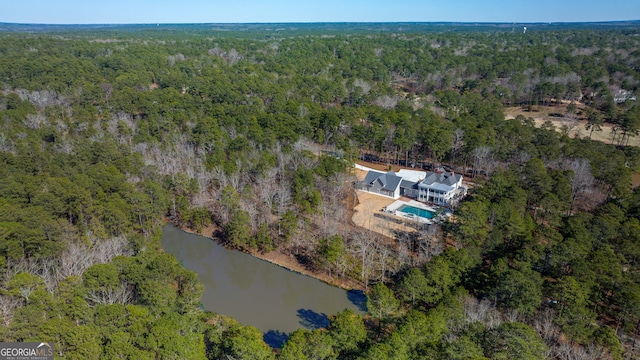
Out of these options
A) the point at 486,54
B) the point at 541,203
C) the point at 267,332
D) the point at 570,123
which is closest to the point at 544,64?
the point at 486,54

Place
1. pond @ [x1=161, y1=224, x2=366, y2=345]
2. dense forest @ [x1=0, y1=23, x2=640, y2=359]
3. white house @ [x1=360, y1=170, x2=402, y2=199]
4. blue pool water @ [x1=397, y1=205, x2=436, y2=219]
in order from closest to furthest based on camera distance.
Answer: dense forest @ [x1=0, y1=23, x2=640, y2=359], pond @ [x1=161, y1=224, x2=366, y2=345], blue pool water @ [x1=397, y1=205, x2=436, y2=219], white house @ [x1=360, y1=170, x2=402, y2=199]

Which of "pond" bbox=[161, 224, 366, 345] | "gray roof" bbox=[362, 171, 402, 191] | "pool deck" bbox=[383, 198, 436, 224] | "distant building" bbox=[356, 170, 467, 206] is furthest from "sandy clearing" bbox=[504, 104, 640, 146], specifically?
"pond" bbox=[161, 224, 366, 345]

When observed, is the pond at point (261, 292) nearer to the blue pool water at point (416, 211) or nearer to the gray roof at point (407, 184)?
the blue pool water at point (416, 211)

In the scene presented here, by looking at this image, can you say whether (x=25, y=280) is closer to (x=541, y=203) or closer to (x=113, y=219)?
(x=113, y=219)

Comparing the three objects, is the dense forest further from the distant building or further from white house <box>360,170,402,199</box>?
the distant building

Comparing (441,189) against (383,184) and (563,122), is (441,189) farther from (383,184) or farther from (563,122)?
(563,122)

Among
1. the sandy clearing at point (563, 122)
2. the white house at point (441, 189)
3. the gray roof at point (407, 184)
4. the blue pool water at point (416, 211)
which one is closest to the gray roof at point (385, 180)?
the gray roof at point (407, 184)

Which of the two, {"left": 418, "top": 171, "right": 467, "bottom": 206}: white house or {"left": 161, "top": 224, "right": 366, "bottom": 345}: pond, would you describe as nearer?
{"left": 161, "top": 224, "right": 366, "bottom": 345}: pond

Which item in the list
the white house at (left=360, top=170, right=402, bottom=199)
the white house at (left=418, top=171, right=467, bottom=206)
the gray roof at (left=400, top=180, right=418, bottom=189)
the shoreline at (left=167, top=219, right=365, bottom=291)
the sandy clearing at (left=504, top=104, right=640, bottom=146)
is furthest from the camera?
the sandy clearing at (left=504, top=104, right=640, bottom=146)
